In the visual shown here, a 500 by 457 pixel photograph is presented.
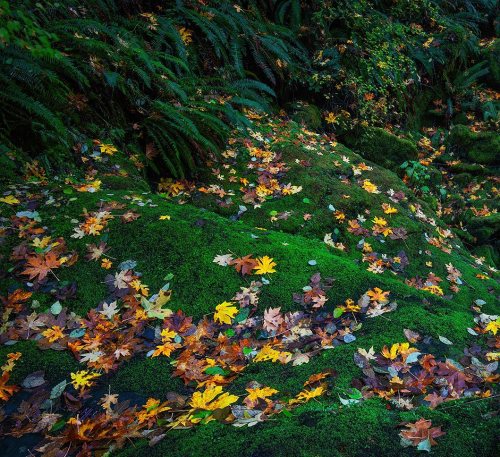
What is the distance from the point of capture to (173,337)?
100 inches

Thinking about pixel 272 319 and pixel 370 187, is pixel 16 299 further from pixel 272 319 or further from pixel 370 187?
pixel 370 187

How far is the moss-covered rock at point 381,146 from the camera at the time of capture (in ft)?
25.4

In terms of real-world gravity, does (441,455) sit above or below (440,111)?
above

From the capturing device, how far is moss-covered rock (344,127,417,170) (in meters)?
7.74

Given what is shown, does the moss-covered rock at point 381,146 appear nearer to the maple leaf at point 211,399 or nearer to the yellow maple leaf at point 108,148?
the yellow maple leaf at point 108,148

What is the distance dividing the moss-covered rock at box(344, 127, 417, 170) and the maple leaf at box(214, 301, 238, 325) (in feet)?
19.7

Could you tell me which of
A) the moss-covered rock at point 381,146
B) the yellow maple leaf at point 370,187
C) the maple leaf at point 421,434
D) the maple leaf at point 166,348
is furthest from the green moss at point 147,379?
the moss-covered rock at point 381,146

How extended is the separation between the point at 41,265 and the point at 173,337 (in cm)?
121

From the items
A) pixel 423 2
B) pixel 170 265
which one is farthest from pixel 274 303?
pixel 423 2

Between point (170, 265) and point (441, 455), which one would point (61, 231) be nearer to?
point (170, 265)

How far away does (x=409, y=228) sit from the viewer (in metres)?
4.86

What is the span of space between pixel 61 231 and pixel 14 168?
4.22 feet

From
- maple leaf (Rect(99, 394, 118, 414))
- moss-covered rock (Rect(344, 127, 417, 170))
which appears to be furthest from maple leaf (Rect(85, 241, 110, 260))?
moss-covered rock (Rect(344, 127, 417, 170))

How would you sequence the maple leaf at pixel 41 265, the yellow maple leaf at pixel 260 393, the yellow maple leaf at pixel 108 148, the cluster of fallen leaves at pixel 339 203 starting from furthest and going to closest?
the yellow maple leaf at pixel 108 148 → the cluster of fallen leaves at pixel 339 203 → the maple leaf at pixel 41 265 → the yellow maple leaf at pixel 260 393
